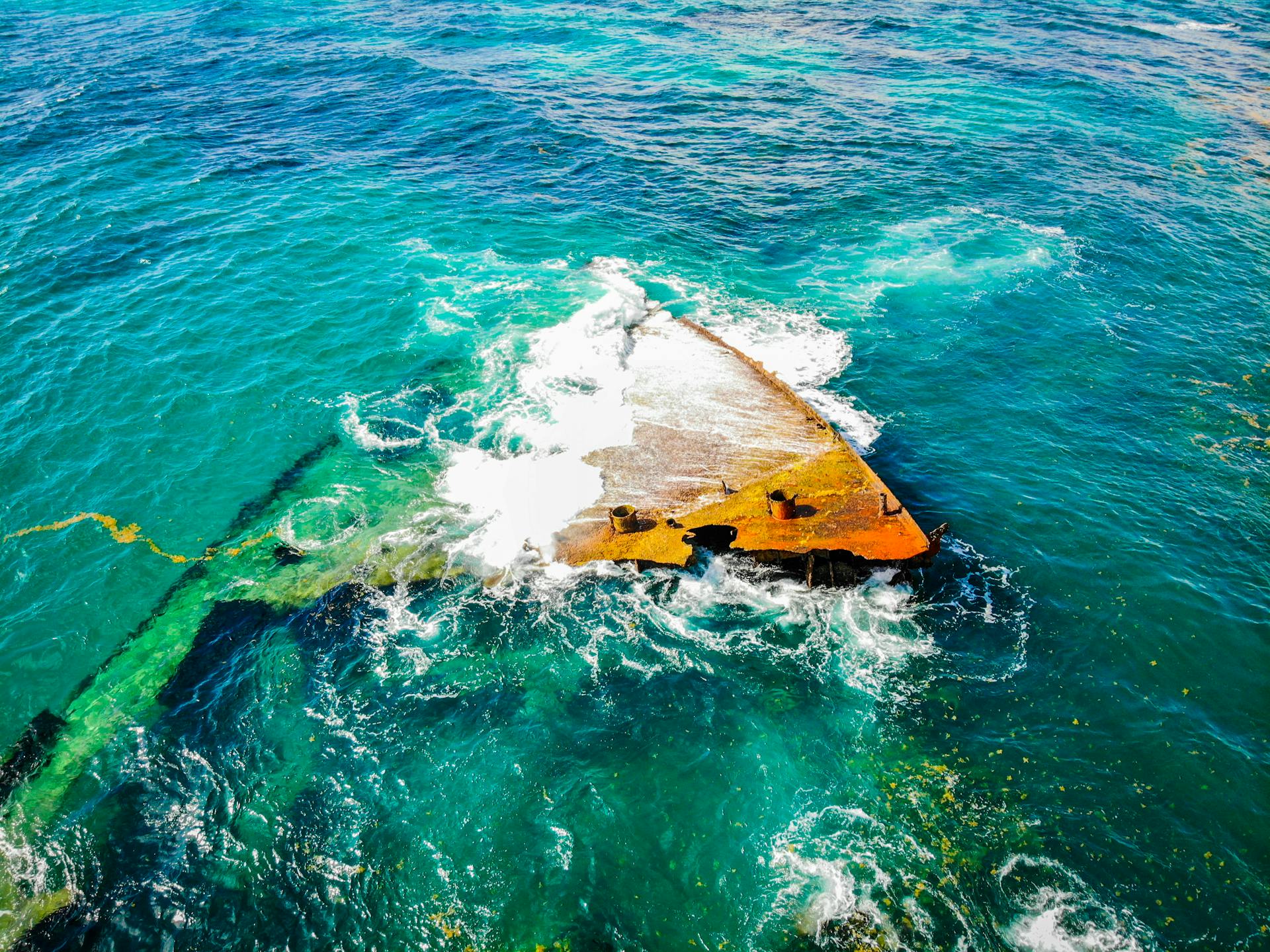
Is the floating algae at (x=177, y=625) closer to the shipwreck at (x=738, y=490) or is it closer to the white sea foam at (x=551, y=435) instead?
the white sea foam at (x=551, y=435)

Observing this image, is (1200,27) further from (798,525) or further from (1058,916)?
(1058,916)

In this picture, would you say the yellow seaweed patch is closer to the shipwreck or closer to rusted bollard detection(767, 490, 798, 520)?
the shipwreck

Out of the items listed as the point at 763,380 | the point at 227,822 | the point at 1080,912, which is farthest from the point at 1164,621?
the point at 227,822

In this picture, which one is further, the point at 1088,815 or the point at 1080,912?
the point at 1088,815

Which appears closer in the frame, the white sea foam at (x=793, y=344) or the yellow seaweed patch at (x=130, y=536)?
the yellow seaweed patch at (x=130, y=536)

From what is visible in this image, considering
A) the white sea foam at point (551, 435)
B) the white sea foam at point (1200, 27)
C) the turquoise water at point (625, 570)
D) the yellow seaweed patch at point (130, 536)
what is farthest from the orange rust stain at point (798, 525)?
the white sea foam at point (1200, 27)

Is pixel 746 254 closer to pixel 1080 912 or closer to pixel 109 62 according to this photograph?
pixel 1080 912
